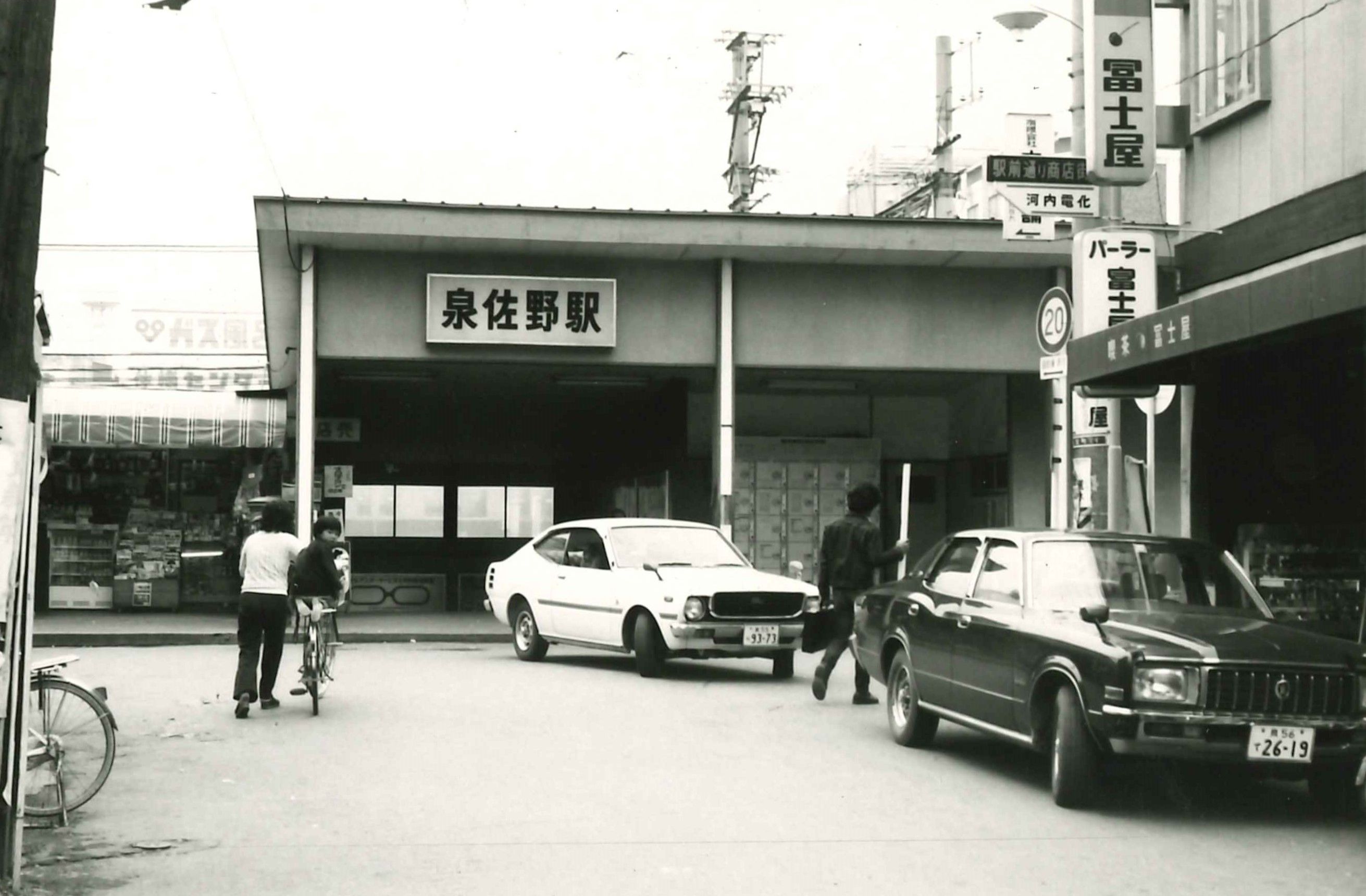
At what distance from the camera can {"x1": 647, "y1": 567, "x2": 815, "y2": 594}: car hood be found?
14.6 m

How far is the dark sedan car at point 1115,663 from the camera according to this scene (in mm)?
7781

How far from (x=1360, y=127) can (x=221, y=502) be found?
18848 millimetres

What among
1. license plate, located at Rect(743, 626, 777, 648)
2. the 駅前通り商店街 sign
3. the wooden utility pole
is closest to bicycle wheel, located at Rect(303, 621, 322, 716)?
license plate, located at Rect(743, 626, 777, 648)

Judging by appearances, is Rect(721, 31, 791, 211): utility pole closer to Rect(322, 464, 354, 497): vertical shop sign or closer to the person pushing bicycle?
Rect(322, 464, 354, 497): vertical shop sign

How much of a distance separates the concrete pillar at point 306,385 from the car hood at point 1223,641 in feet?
44.3

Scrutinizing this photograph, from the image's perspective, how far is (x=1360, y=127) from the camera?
11.3 m

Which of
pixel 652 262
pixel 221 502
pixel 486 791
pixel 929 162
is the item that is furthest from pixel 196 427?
pixel 929 162

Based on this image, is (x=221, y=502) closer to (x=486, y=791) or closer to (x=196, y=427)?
(x=196, y=427)

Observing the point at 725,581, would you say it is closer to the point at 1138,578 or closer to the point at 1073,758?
the point at 1138,578

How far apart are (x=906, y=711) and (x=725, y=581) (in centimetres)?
427

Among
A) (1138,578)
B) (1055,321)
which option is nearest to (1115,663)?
(1138,578)

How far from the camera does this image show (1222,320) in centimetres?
960

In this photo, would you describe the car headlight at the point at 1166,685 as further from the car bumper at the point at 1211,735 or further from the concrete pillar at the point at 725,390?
the concrete pillar at the point at 725,390

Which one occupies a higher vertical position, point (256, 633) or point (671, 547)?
point (671, 547)
